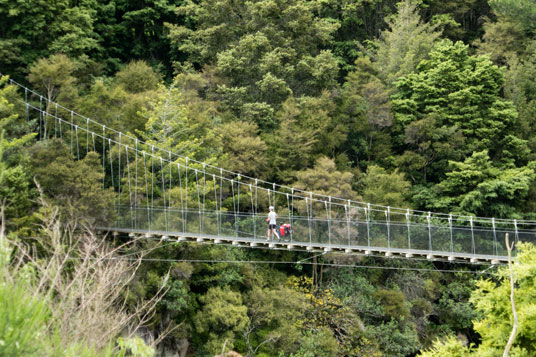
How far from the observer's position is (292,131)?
19750mm

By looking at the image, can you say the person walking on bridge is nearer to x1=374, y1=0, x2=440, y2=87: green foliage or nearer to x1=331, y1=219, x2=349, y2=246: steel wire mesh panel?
x1=331, y1=219, x2=349, y2=246: steel wire mesh panel

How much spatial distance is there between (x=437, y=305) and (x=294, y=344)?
4.93 meters

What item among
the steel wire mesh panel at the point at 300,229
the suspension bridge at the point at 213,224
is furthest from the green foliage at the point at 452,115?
the steel wire mesh panel at the point at 300,229

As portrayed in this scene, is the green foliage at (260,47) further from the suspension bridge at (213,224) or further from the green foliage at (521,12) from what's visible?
the green foliage at (521,12)

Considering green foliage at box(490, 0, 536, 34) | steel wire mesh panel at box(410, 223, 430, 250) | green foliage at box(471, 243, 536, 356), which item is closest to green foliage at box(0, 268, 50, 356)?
green foliage at box(471, 243, 536, 356)

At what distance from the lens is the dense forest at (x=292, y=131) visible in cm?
1477

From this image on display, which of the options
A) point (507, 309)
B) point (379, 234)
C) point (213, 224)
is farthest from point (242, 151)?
point (507, 309)

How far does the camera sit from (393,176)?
19500 mm

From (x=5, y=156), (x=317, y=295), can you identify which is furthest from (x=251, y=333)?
(x=5, y=156)

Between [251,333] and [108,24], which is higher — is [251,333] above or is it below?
below

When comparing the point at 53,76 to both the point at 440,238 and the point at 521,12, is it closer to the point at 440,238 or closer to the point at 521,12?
the point at 440,238

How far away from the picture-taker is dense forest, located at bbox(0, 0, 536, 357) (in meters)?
14.8

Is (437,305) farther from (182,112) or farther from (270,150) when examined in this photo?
(182,112)

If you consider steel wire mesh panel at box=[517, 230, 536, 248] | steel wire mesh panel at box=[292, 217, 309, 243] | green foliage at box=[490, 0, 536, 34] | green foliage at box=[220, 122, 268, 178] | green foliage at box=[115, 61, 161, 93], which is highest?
green foliage at box=[490, 0, 536, 34]
